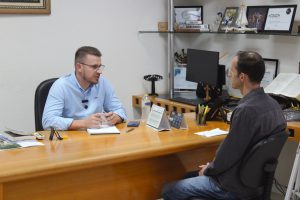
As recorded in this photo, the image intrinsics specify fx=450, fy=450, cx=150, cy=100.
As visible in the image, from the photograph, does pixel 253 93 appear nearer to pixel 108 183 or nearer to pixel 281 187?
pixel 108 183

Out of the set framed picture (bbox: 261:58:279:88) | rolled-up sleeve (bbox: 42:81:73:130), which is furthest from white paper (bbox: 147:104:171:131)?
framed picture (bbox: 261:58:279:88)

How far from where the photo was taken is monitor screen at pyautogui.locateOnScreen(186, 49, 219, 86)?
382 centimetres

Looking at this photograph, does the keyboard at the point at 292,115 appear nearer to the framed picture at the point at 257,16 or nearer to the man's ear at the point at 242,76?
the man's ear at the point at 242,76

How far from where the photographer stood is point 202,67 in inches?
155

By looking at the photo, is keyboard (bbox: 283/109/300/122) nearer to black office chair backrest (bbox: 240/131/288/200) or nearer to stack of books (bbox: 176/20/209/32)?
black office chair backrest (bbox: 240/131/288/200)

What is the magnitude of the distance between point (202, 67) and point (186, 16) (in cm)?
67

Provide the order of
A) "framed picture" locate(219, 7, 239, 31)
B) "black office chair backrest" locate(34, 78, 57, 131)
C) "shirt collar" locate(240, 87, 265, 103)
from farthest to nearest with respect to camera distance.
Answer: "framed picture" locate(219, 7, 239, 31), "black office chair backrest" locate(34, 78, 57, 131), "shirt collar" locate(240, 87, 265, 103)

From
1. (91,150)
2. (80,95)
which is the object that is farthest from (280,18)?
(91,150)

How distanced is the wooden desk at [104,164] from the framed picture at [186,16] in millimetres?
1655

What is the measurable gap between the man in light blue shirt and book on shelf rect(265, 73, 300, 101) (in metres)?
1.15

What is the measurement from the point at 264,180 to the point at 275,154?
0.15m

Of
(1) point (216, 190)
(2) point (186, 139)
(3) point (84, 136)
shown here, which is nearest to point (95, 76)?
(3) point (84, 136)

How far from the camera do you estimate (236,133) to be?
225cm

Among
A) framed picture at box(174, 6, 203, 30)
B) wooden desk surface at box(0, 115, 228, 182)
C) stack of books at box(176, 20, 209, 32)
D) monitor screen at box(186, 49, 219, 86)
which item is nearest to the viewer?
wooden desk surface at box(0, 115, 228, 182)
